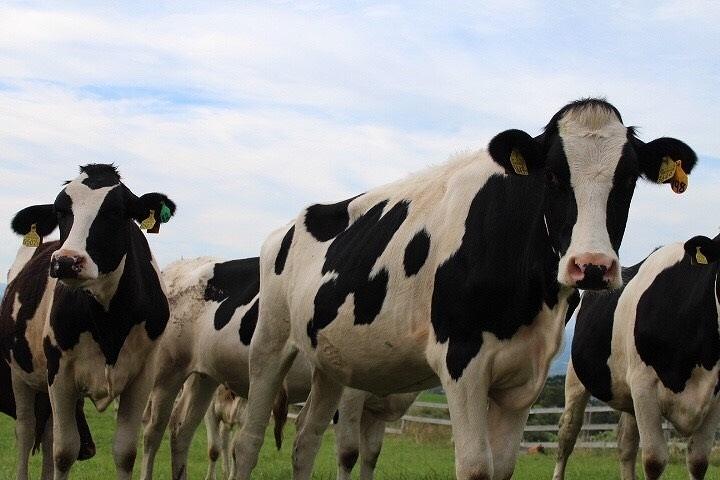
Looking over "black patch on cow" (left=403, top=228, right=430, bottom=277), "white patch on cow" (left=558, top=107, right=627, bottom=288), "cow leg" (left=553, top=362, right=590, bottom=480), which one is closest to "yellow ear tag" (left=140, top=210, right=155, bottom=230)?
"black patch on cow" (left=403, top=228, right=430, bottom=277)

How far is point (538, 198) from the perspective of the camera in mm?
6742

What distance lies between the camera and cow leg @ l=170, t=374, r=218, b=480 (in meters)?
11.7

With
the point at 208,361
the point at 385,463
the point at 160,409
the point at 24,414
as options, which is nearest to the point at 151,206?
the point at 208,361

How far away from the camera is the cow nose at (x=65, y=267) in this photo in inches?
329

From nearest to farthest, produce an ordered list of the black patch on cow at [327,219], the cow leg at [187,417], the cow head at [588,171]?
the cow head at [588,171], the black patch on cow at [327,219], the cow leg at [187,417]

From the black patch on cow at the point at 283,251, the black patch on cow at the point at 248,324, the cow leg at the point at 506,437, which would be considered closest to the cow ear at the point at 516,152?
the cow leg at the point at 506,437

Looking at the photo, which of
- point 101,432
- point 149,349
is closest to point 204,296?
point 149,349

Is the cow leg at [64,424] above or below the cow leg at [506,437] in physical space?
below

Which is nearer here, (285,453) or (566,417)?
(566,417)

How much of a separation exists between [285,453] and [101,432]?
21.9ft

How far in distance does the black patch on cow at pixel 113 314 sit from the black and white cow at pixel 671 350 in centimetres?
392

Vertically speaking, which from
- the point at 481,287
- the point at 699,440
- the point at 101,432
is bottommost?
the point at 101,432

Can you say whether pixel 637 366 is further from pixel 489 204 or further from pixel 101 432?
pixel 101 432

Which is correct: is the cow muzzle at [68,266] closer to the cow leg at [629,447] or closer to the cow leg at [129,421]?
the cow leg at [129,421]
